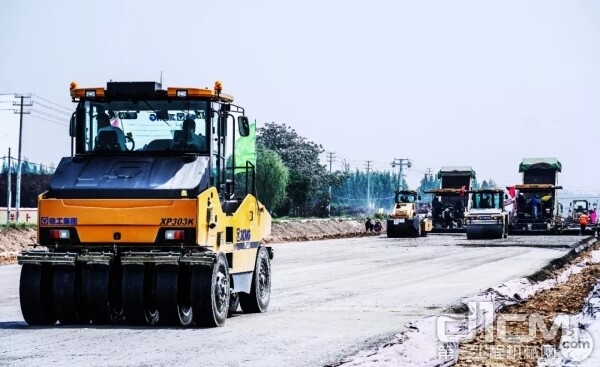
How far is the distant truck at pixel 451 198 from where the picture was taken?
70625 millimetres

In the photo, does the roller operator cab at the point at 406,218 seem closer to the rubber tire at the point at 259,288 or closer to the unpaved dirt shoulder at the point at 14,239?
the unpaved dirt shoulder at the point at 14,239

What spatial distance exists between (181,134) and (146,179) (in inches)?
38.8

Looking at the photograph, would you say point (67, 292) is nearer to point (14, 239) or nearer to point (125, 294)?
point (125, 294)

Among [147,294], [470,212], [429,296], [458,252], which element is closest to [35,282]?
[147,294]

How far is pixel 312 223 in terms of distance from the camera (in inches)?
3246

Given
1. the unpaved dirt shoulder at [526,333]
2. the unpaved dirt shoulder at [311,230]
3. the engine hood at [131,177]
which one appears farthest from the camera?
the unpaved dirt shoulder at [311,230]

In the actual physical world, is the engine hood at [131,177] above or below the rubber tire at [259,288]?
above

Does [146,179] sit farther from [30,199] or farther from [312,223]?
[30,199]

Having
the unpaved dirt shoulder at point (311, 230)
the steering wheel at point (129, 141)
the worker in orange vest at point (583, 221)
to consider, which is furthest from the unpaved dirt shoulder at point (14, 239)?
the worker in orange vest at point (583, 221)

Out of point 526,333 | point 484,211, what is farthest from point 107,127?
point 484,211

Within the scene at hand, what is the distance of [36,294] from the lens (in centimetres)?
1394

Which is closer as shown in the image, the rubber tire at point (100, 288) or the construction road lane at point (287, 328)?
the construction road lane at point (287, 328)

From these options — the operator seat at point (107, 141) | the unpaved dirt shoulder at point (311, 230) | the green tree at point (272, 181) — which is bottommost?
the unpaved dirt shoulder at point (311, 230)

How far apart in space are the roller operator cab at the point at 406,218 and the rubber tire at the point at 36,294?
165 feet
